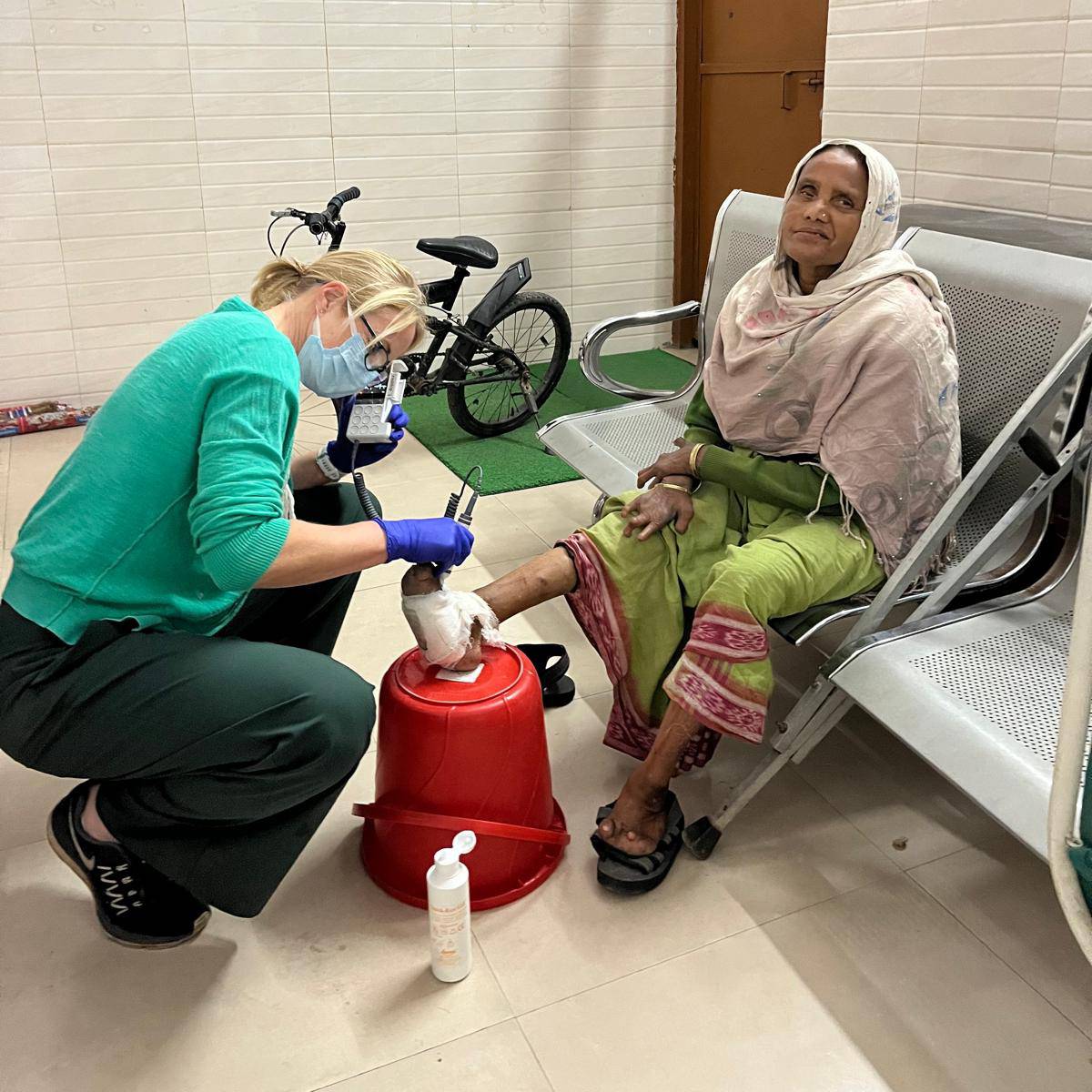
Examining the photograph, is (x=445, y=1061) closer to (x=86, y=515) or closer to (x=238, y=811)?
(x=238, y=811)

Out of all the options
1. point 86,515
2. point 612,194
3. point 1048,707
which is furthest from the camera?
point 612,194

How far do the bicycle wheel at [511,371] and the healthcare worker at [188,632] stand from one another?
Result: 2330mm

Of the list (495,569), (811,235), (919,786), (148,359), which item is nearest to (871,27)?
(811,235)

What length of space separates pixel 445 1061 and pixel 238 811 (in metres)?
0.47

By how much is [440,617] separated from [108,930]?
0.74 metres

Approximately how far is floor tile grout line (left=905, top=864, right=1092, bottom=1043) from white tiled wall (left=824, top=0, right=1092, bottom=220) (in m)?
1.55

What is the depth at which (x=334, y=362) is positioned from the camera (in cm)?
179

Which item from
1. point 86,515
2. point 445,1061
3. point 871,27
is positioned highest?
point 871,27

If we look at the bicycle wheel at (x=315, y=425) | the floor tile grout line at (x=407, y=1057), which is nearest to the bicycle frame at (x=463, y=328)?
the bicycle wheel at (x=315, y=425)

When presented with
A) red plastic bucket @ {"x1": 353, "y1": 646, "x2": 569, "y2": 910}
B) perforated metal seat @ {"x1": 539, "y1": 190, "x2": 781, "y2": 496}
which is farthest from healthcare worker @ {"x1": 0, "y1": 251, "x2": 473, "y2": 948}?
perforated metal seat @ {"x1": 539, "y1": 190, "x2": 781, "y2": 496}

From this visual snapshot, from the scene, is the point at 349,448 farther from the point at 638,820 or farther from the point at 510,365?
the point at 510,365

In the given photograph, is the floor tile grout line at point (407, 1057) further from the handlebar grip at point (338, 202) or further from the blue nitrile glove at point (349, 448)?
the handlebar grip at point (338, 202)

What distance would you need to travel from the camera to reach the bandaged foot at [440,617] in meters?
1.80

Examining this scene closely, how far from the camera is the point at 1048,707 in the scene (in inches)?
66.7
